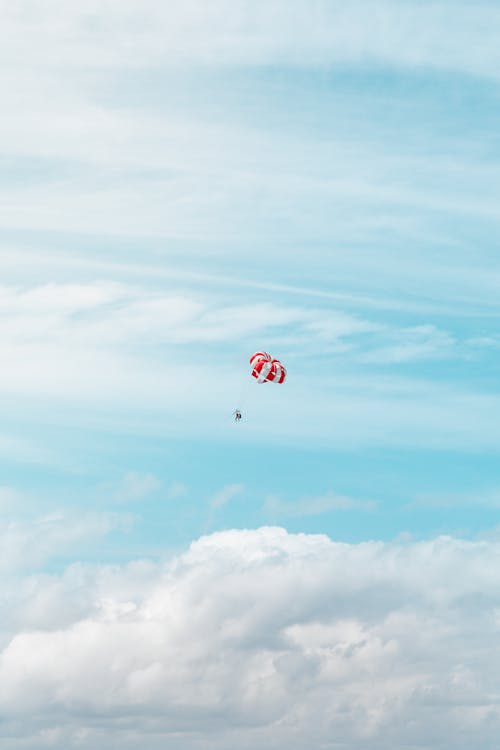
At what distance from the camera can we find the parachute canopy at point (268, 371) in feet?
292

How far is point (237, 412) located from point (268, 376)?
1156 cm

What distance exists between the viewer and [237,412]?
9256 centimetres

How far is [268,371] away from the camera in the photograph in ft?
293

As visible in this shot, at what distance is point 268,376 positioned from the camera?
3489 inches

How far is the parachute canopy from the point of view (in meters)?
88.9
